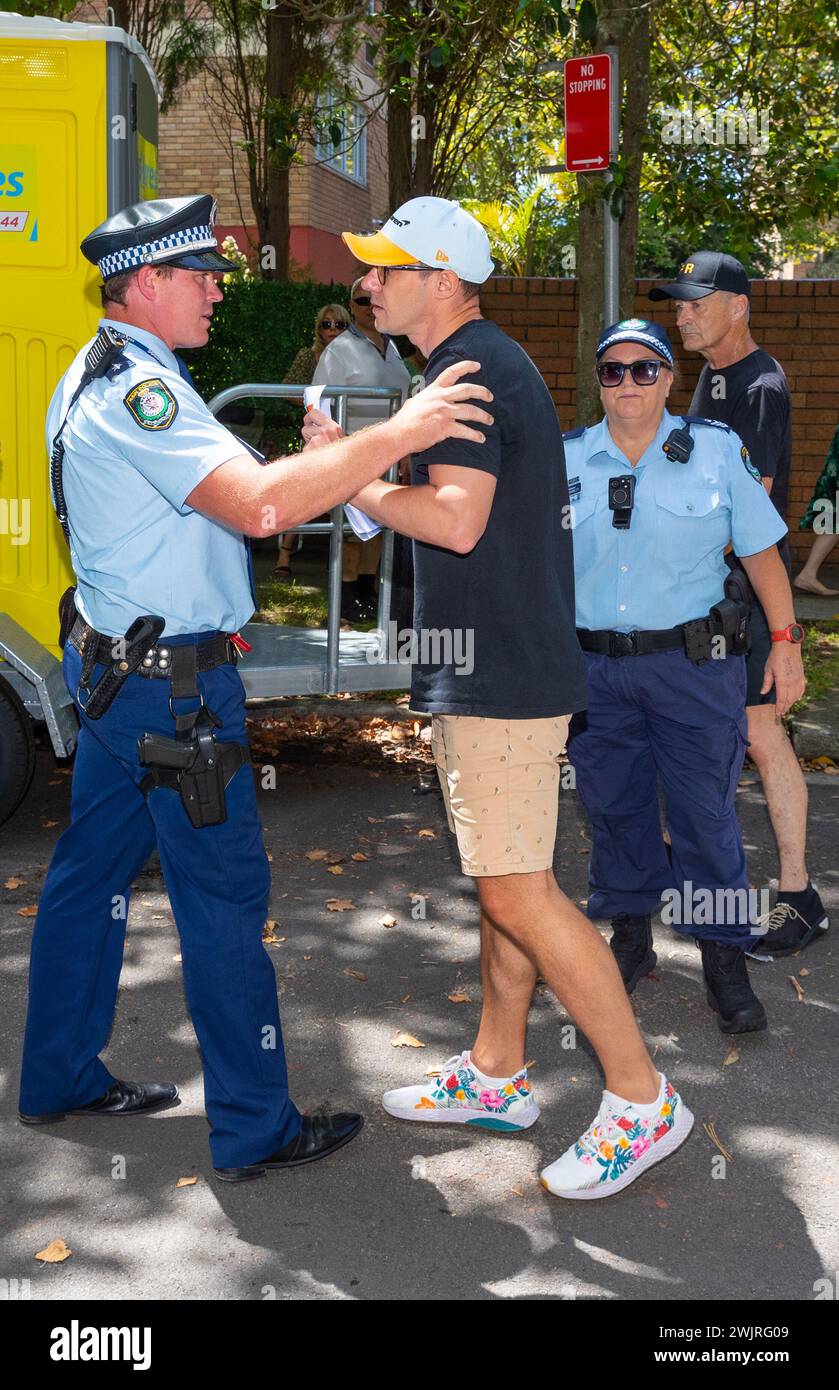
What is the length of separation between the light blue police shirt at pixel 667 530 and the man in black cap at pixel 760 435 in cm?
59

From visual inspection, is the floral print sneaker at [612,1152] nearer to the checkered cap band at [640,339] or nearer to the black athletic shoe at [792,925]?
the black athletic shoe at [792,925]

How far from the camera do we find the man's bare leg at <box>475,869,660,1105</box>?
3322mm

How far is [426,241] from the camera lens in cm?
316

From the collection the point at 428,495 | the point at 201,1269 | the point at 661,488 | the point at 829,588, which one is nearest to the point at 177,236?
the point at 428,495

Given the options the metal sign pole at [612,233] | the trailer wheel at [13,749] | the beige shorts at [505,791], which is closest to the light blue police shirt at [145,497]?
the beige shorts at [505,791]

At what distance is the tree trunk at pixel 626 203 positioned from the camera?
25.7 feet

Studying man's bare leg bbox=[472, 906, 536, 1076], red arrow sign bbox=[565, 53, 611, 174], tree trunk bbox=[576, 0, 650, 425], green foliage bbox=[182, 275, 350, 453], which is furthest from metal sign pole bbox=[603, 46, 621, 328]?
green foliage bbox=[182, 275, 350, 453]

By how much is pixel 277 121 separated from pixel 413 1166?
9.83 metres

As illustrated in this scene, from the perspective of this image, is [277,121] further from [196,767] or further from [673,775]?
[196,767]

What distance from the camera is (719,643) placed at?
4.27 metres

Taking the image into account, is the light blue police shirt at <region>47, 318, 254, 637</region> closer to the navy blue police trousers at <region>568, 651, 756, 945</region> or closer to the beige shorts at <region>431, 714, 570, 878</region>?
the beige shorts at <region>431, 714, 570, 878</region>

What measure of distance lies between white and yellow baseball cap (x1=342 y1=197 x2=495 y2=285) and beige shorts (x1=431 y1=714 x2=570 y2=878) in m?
0.96

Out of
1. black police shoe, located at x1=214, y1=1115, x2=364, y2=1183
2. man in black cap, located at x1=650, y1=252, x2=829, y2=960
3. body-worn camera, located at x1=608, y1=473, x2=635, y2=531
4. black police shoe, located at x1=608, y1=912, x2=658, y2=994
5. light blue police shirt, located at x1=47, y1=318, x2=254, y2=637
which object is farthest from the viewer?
man in black cap, located at x1=650, y1=252, x2=829, y2=960

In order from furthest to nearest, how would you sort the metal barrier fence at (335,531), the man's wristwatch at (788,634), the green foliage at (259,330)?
the green foliage at (259,330), the metal barrier fence at (335,531), the man's wristwatch at (788,634)
